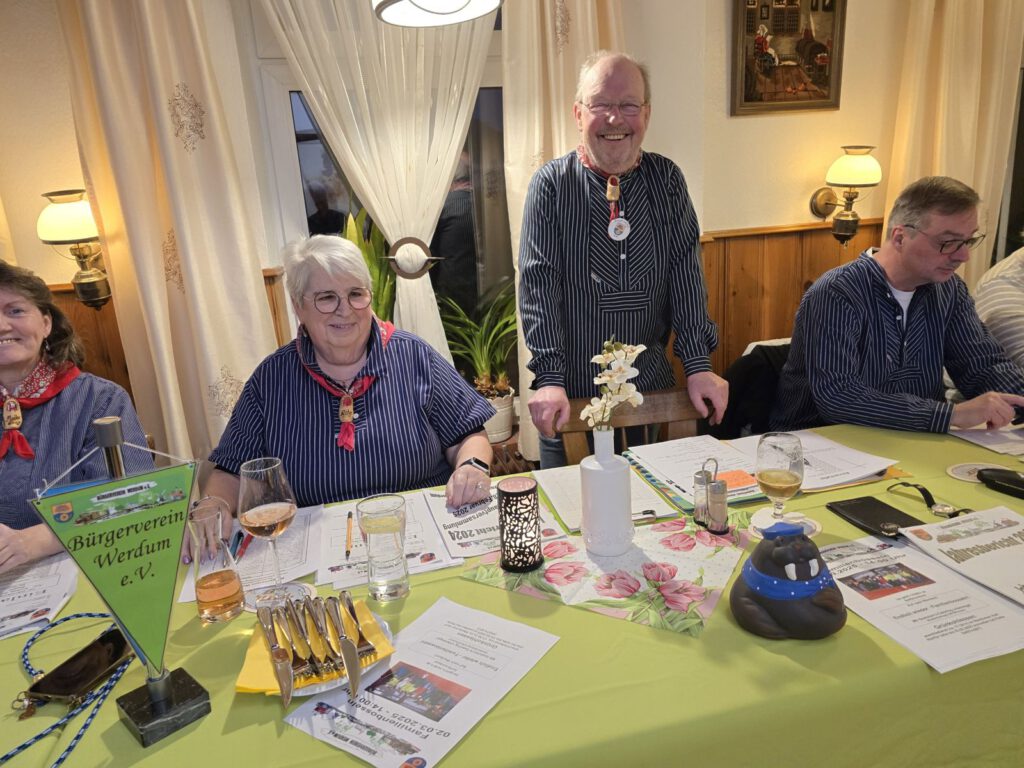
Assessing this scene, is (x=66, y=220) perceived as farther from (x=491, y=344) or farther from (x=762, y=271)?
(x=762, y=271)

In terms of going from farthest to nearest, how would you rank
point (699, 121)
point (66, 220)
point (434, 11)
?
point (699, 121) < point (66, 220) < point (434, 11)

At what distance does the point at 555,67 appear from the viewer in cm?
294

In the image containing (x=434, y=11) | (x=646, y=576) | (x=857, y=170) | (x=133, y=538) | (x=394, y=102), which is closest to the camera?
(x=133, y=538)

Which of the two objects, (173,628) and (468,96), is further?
(468,96)

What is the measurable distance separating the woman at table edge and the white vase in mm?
1002

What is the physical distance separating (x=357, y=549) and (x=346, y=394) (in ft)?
1.62

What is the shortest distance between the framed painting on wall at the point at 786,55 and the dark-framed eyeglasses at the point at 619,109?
1.53m

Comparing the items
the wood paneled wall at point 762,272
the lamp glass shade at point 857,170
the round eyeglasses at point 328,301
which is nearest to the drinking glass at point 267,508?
the round eyeglasses at point 328,301

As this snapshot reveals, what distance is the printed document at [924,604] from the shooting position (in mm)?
930

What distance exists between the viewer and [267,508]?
1.15 meters

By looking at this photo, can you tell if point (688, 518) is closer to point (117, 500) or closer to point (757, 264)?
point (117, 500)

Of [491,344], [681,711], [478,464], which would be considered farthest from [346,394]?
[491,344]

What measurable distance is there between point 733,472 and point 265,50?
263 centimetres

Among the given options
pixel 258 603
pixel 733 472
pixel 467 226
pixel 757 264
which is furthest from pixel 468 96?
pixel 258 603
